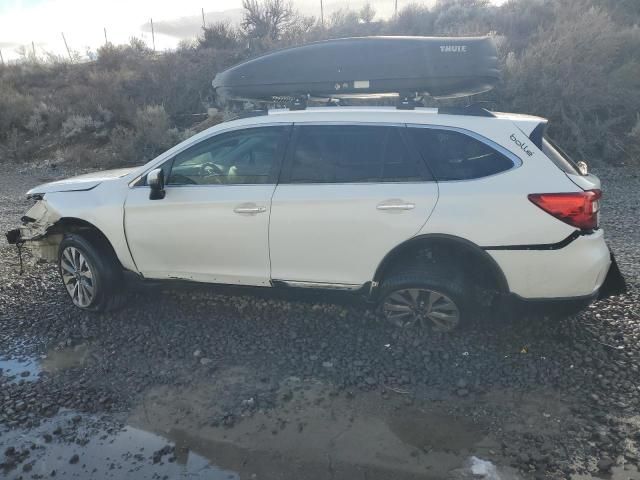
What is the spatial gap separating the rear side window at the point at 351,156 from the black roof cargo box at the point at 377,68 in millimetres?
531

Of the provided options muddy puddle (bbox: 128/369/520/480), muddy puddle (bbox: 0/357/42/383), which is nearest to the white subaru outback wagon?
muddy puddle (bbox: 0/357/42/383)

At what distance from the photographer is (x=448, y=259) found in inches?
158

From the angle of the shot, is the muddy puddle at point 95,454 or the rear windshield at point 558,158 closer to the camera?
the muddy puddle at point 95,454

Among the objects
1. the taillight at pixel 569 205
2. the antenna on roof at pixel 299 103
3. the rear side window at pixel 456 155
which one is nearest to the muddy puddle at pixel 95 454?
the rear side window at pixel 456 155

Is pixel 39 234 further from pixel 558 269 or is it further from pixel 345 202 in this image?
pixel 558 269

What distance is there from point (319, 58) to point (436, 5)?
18.5 m

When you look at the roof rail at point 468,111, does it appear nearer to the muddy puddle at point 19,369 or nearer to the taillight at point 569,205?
the taillight at point 569,205

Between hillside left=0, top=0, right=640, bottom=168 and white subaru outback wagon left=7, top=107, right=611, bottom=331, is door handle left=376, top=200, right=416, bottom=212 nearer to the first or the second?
white subaru outback wagon left=7, top=107, right=611, bottom=331

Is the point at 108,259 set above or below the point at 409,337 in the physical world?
above

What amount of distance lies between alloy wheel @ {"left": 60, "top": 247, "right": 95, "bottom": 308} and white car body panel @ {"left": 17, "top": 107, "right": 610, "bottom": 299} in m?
0.33

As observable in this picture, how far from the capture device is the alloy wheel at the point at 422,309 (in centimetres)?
403

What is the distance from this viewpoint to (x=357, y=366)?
382 centimetres

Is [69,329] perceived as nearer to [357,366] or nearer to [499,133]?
[357,366]

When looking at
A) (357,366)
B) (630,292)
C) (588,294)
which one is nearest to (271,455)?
(357,366)
